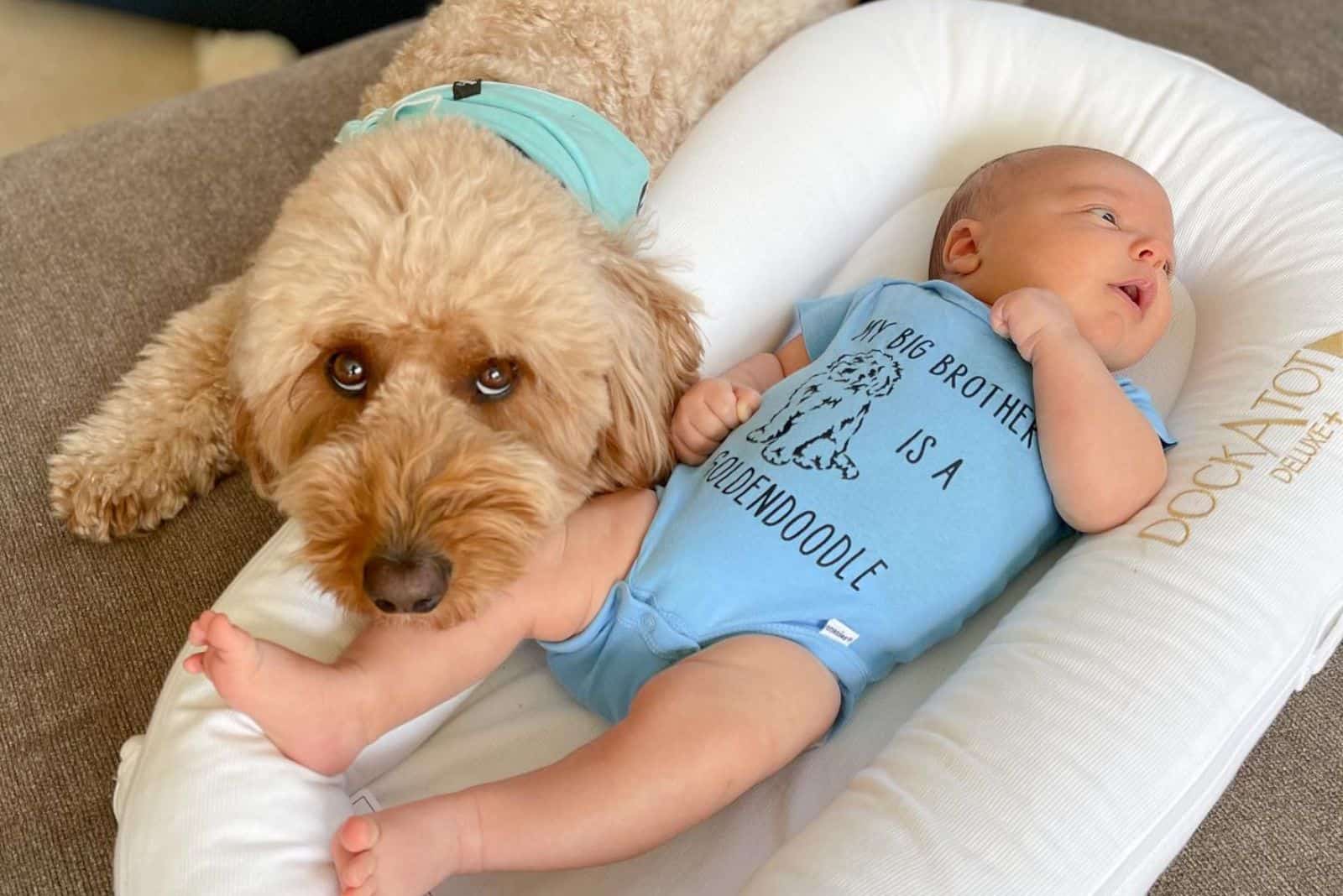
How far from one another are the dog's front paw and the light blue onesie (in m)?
0.62

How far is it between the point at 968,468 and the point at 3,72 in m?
3.08

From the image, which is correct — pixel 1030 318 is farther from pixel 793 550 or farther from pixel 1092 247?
pixel 793 550

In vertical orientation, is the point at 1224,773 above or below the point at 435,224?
below

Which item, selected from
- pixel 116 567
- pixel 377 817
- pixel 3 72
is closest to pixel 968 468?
pixel 377 817

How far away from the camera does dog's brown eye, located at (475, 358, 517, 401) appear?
1.12 meters

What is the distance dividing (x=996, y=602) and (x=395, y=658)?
0.70 metres

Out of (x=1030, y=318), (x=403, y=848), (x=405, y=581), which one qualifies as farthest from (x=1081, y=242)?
(x=403, y=848)

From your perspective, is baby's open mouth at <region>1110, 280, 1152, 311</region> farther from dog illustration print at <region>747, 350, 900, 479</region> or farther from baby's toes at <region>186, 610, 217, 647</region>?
baby's toes at <region>186, 610, 217, 647</region>

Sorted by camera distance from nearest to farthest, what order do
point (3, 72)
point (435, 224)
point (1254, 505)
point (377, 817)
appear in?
point (377, 817)
point (435, 224)
point (1254, 505)
point (3, 72)

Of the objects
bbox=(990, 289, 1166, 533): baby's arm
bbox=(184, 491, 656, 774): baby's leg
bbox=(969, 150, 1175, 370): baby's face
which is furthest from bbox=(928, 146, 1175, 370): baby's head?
bbox=(184, 491, 656, 774): baby's leg

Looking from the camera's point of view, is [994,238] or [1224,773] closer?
[1224,773]

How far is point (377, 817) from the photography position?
0.94 metres

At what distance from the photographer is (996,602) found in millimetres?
1298

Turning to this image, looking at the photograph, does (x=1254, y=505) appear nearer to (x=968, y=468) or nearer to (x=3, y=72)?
(x=968, y=468)
